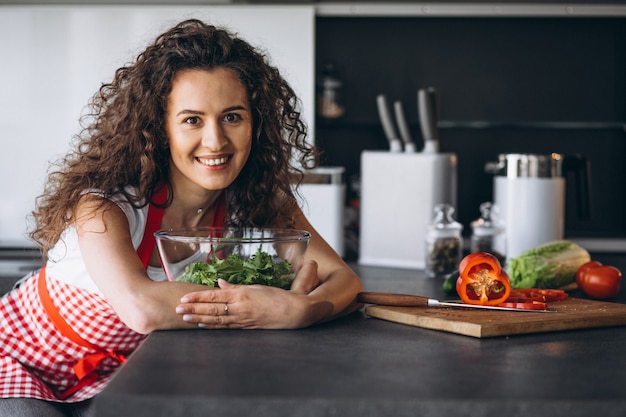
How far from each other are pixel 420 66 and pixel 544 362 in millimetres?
2385

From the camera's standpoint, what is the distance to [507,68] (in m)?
3.34

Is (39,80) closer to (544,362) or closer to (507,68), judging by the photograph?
(507,68)

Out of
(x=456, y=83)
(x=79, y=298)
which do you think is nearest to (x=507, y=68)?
(x=456, y=83)

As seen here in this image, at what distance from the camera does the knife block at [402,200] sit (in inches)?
93.0

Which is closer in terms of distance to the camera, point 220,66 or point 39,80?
point 220,66

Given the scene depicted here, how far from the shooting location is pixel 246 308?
48.5 inches

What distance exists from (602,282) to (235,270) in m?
0.81

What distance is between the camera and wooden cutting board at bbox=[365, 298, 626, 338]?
1229 millimetres

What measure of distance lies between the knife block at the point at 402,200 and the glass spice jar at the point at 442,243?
0.18 m

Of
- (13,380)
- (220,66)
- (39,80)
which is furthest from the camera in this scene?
(39,80)

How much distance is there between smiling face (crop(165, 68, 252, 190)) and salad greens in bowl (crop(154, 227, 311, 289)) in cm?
20

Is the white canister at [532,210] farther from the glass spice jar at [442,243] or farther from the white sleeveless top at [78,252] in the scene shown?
the white sleeveless top at [78,252]

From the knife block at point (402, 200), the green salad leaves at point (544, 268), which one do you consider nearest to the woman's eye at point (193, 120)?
the green salad leaves at point (544, 268)

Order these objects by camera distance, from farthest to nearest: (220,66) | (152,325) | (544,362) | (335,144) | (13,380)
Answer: (335,144)
(220,66)
(13,380)
(152,325)
(544,362)
